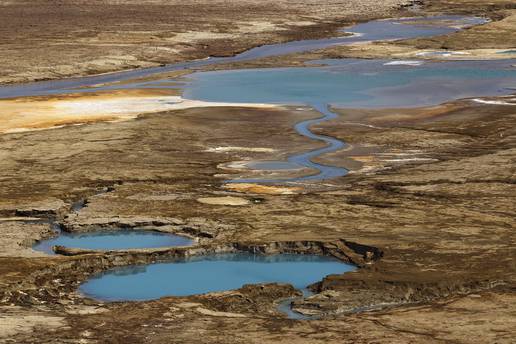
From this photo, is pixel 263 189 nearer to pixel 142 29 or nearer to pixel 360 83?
pixel 360 83

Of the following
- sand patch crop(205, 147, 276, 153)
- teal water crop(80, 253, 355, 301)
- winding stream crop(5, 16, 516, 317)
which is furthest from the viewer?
sand patch crop(205, 147, 276, 153)

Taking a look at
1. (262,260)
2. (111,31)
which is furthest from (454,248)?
(111,31)

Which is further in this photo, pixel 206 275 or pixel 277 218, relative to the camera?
pixel 277 218

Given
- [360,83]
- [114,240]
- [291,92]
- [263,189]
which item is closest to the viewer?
[114,240]

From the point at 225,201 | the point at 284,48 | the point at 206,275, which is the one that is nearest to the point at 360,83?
the point at 284,48

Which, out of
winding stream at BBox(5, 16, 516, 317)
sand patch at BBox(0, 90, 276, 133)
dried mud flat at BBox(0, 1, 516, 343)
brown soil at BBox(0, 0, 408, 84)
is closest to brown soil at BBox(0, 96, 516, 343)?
dried mud flat at BBox(0, 1, 516, 343)

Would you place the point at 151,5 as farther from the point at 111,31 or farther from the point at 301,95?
the point at 301,95

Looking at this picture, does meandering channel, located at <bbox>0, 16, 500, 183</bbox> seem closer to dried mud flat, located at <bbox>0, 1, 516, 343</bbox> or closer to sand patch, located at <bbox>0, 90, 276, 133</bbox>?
dried mud flat, located at <bbox>0, 1, 516, 343</bbox>
